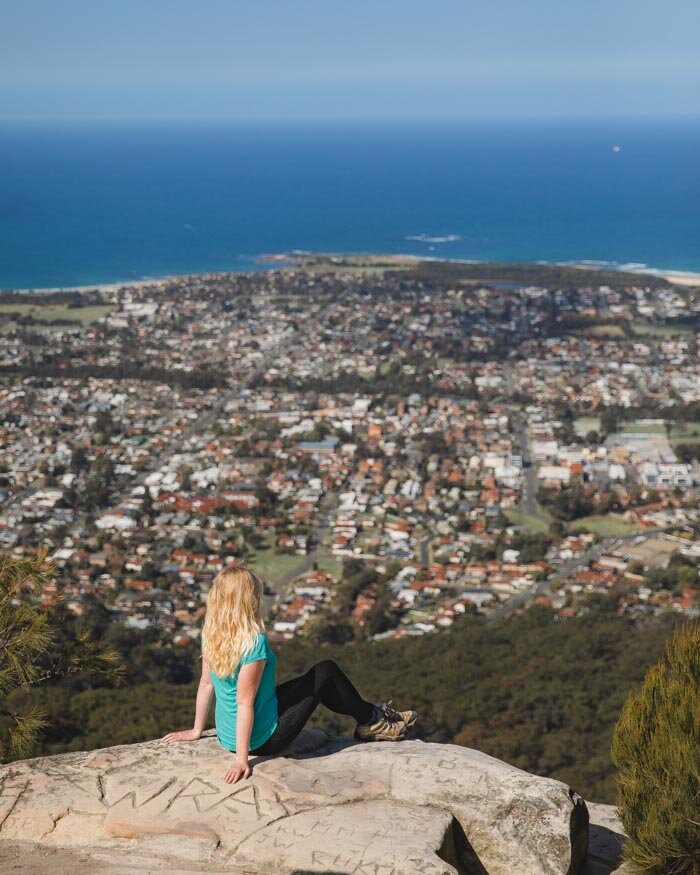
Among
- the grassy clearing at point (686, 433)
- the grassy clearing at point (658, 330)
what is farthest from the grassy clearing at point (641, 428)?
the grassy clearing at point (658, 330)

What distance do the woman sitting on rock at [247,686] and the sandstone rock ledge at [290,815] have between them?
111 mm

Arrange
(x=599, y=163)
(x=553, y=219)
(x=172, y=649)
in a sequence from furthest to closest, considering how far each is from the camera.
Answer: (x=599, y=163) → (x=553, y=219) → (x=172, y=649)

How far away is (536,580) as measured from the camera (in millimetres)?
20156

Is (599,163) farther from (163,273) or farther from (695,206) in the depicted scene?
(163,273)

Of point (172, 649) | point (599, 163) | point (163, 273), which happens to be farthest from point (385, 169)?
point (172, 649)

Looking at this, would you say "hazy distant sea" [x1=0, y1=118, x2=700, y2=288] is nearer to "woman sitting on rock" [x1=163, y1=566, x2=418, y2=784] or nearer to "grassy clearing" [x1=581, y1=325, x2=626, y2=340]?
"grassy clearing" [x1=581, y1=325, x2=626, y2=340]

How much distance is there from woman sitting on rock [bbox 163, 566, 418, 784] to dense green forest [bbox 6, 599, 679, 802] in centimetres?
482

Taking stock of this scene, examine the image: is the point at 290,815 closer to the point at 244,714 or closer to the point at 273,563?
the point at 244,714

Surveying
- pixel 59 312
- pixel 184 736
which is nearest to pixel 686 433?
pixel 184 736

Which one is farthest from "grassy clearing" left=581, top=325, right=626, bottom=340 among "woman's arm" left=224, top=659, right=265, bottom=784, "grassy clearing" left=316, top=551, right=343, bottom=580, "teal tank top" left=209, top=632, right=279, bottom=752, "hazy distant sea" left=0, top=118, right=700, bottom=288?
"woman's arm" left=224, top=659, right=265, bottom=784

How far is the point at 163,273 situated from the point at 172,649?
44269 millimetres

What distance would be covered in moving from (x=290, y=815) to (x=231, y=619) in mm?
781

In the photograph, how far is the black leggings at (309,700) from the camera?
14.0 feet

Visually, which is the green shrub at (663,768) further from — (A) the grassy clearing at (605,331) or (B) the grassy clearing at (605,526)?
(A) the grassy clearing at (605,331)
